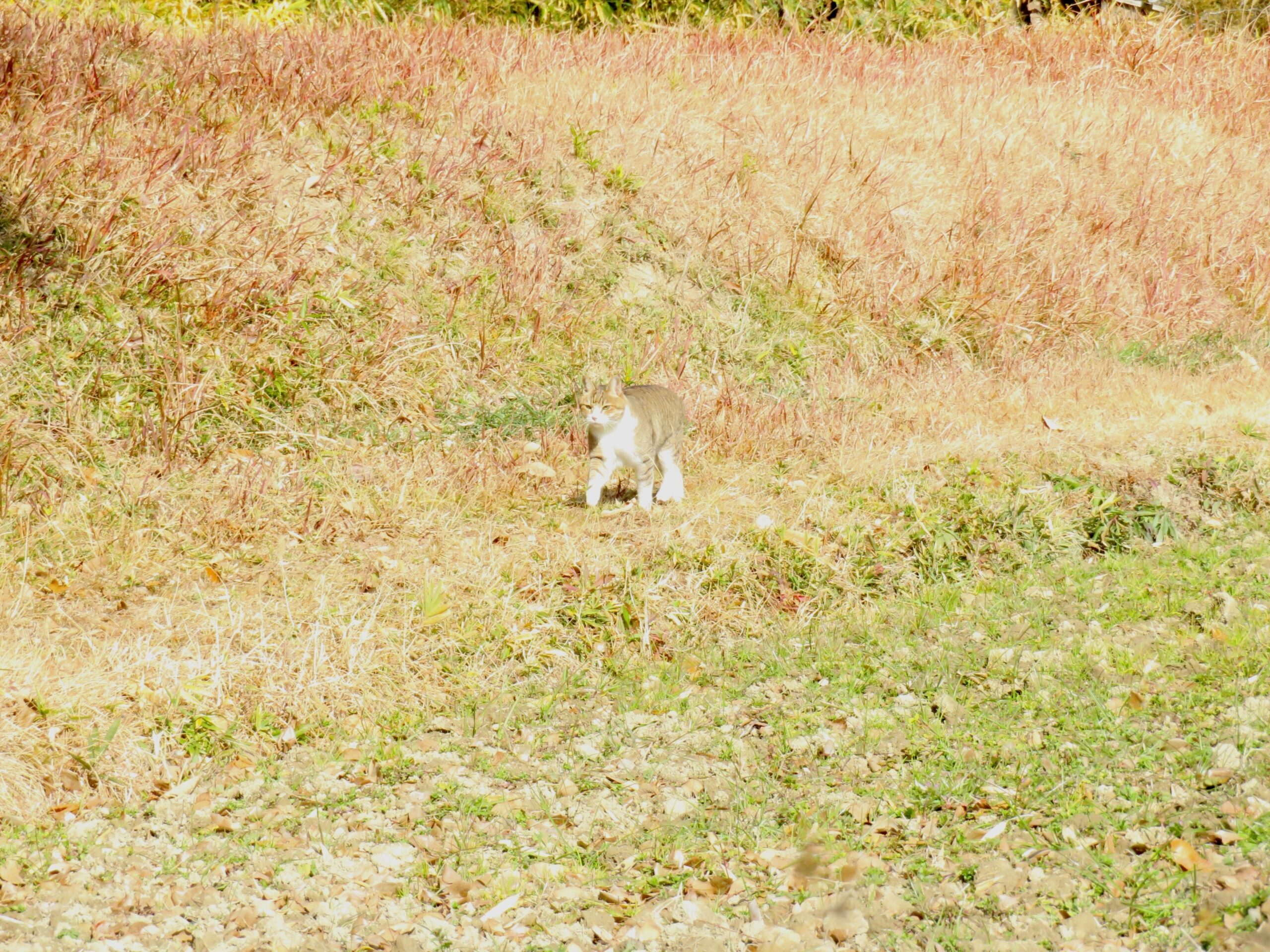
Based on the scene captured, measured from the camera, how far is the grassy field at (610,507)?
4.91 meters

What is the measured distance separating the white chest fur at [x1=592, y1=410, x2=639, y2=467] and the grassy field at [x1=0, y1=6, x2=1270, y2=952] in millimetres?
461

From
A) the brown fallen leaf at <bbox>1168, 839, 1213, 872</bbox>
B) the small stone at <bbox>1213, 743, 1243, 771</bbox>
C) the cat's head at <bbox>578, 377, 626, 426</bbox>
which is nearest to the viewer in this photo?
the brown fallen leaf at <bbox>1168, 839, 1213, 872</bbox>

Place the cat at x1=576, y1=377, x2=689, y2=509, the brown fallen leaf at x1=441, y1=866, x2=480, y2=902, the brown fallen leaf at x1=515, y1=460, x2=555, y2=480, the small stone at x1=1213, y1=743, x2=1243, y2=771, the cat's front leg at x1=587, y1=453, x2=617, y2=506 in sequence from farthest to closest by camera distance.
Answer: the brown fallen leaf at x1=515, y1=460, x2=555, y2=480, the cat's front leg at x1=587, y1=453, x2=617, y2=506, the cat at x1=576, y1=377, x2=689, y2=509, the small stone at x1=1213, y1=743, x2=1243, y2=771, the brown fallen leaf at x1=441, y1=866, x2=480, y2=902

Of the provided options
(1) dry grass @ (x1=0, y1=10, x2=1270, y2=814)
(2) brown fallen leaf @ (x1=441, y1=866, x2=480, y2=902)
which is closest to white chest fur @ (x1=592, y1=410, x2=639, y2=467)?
(1) dry grass @ (x1=0, y1=10, x2=1270, y2=814)

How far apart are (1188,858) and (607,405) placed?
4066 millimetres

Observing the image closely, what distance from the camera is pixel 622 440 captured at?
7.67m

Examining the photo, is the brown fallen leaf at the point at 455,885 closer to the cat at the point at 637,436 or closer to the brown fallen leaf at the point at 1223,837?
the brown fallen leaf at the point at 1223,837

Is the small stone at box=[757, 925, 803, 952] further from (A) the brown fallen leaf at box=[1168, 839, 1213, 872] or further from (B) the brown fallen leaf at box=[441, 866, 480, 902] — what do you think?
(A) the brown fallen leaf at box=[1168, 839, 1213, 872]

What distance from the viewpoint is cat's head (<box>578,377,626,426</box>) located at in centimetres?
746

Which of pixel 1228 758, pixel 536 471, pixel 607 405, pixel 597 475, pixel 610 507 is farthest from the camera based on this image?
pixel 536 471

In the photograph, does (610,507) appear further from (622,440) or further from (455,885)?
(455,885)

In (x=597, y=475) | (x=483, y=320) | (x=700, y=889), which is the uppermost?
(x=483, y=320)

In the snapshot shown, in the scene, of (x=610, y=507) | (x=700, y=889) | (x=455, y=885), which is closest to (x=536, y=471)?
(x=610, y=507)

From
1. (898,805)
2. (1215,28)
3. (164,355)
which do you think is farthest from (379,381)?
(1215,28)
